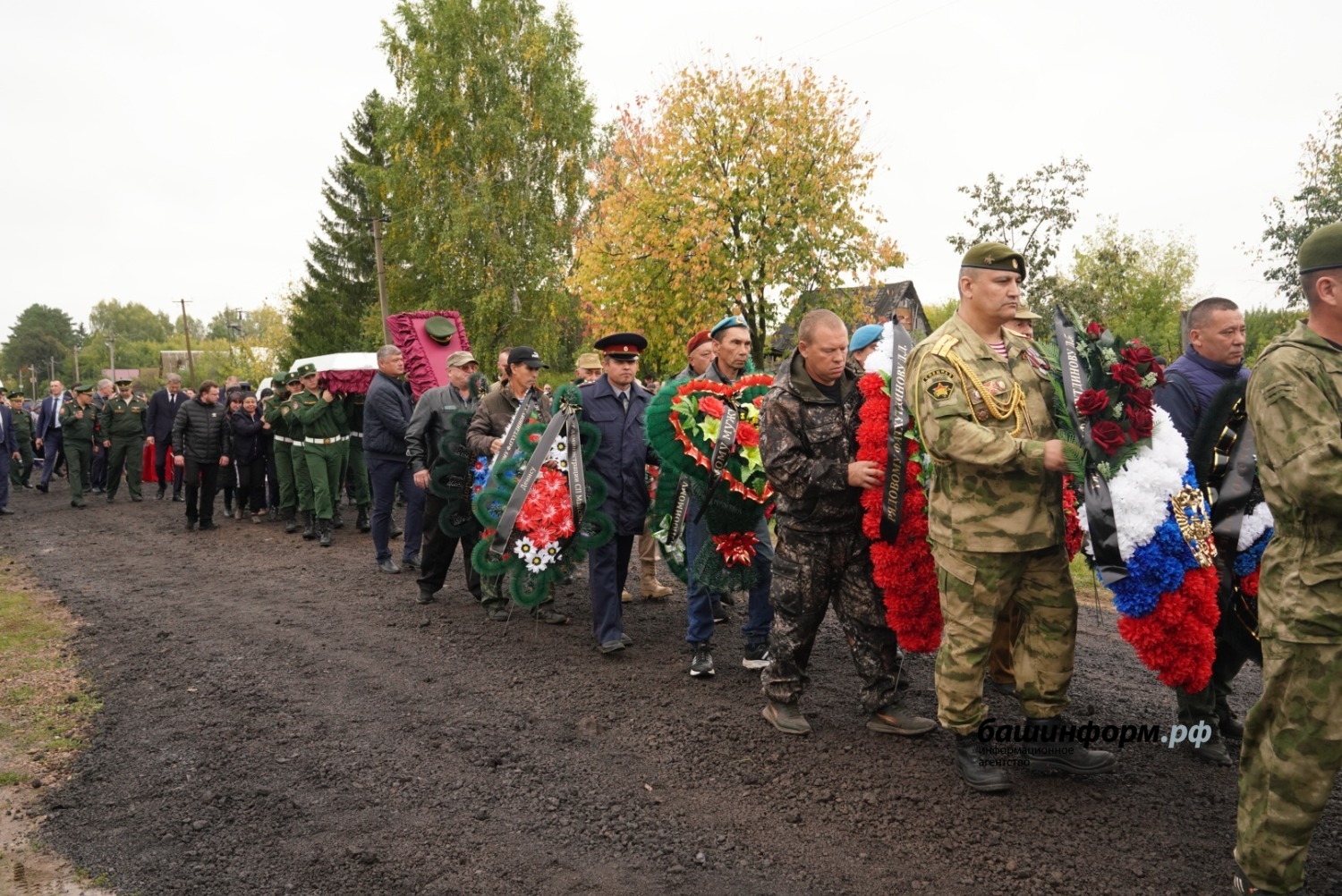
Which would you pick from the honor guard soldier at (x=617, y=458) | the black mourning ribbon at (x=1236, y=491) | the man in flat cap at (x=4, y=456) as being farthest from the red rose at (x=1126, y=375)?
the man in flat cap at (x=4, y=456)

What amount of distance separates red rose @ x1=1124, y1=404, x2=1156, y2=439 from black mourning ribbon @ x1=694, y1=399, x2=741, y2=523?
2464mm

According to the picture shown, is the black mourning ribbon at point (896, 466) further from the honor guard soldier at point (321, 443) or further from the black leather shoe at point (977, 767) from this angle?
the honor guard soldier at point (321, 443)

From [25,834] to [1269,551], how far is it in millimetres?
5279

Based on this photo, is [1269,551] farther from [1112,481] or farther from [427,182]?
[427,182]

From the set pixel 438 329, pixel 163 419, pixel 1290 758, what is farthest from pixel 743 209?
pixel 1290 758

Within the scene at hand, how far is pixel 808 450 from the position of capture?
4.96 metres

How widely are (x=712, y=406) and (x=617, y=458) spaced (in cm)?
120

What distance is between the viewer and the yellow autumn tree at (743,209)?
18656 millimetres

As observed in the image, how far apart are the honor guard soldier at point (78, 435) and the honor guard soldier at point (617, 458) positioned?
1498 centimetres

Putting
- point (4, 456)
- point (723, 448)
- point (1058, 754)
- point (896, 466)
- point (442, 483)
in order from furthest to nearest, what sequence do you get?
point (4, 456), point (442, 483), point (723, 448), point (896, 466), point (1058, 754)

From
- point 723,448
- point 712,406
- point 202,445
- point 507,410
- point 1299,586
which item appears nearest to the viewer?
point 1299,586

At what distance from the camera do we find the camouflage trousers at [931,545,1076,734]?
164 inches

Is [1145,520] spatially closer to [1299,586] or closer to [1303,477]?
[1299,586]

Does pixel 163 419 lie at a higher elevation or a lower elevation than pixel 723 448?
lower
